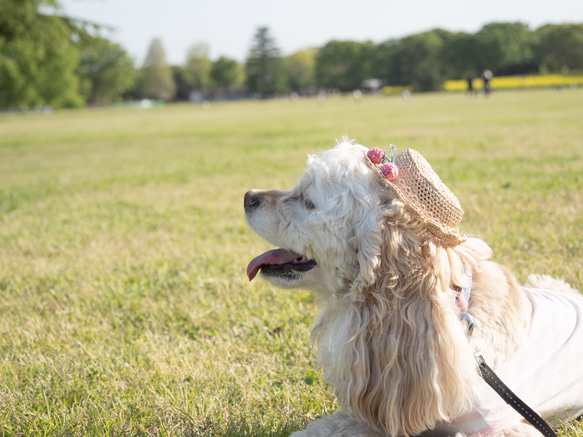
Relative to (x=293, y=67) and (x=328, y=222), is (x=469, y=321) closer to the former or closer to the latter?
(x=328, y=222)

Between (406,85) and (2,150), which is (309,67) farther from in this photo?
(2,150)

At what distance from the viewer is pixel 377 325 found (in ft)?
7.04

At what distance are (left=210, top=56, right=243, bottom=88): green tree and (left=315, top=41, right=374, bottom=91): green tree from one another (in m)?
26.8

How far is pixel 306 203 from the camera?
2580mm

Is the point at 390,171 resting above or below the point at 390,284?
above

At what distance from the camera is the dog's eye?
8.36ft

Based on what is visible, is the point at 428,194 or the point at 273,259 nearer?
the point at 428,194

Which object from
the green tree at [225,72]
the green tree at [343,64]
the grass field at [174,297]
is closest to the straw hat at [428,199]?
the grass field at [174,297]

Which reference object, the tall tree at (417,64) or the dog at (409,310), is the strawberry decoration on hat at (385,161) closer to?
the dog at (409,310)

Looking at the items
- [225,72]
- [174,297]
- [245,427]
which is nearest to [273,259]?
[245,427]

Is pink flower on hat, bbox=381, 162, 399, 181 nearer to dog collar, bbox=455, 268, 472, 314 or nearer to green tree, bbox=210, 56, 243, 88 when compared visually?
dog collar, bbox=455, 268, 472, 314

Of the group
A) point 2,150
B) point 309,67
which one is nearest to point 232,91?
point 309,67

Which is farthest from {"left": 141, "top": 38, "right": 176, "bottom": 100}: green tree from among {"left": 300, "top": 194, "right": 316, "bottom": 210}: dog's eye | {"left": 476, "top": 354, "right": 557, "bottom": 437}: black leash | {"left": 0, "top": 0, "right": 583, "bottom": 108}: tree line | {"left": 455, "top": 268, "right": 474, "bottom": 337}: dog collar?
{"left": 476, "top": 354, "right": 557, "bottom": 437}: black leash

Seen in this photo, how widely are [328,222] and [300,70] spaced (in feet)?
573
